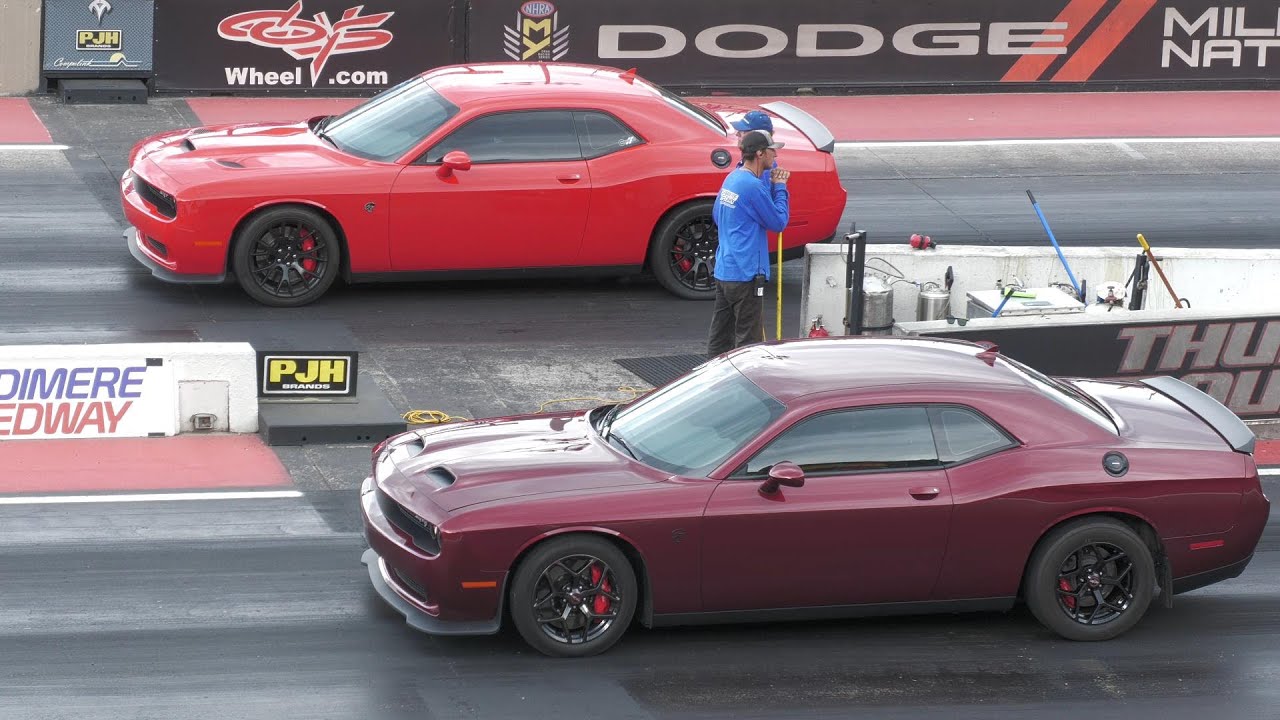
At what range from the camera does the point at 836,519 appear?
28.2 feet

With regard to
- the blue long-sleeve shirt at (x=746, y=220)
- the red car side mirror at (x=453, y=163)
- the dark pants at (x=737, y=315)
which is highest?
the red car side mirror at (x=453, y=163)

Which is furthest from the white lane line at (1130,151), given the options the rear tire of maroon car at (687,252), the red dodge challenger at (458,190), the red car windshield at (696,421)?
the red car windshield at (696,421)

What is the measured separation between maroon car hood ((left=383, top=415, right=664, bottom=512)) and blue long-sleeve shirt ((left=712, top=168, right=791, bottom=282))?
3467 mm

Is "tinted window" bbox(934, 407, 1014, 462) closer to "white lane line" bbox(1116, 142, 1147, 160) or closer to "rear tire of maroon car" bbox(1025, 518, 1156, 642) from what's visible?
"rear tire of maroon car" bbox(1025, 518, 1156, 642)

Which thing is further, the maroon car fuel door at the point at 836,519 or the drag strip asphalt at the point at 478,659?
the maroon car fuel door at the point at 836,519

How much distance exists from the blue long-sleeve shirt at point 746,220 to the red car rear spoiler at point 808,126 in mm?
2376

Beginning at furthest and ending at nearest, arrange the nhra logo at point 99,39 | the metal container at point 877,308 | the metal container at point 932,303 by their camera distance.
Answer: the nhra logo at point 99,39 < the metal container at point 932,303 < the metal container at point 877,308

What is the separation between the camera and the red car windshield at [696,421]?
8750 millimetres

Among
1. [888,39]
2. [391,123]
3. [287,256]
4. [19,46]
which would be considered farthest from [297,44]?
[287,256]

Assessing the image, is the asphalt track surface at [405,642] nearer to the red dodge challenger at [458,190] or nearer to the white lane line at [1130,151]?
the red dodge challenger at [458,190]

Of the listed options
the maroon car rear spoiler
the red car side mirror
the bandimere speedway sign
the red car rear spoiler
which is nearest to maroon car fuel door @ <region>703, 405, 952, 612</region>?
the maroon car rear spoiler

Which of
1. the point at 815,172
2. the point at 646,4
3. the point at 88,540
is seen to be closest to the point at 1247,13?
the point at 646,4

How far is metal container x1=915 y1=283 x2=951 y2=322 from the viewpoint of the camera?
43.9 ft

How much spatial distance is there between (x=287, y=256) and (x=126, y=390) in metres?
2.63
